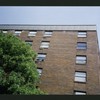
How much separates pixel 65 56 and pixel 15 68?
14.2 ft

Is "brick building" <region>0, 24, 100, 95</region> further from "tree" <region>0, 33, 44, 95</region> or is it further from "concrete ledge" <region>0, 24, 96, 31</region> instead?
"tree" <region>0, 33, 44, 95</region>

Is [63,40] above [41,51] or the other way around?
above

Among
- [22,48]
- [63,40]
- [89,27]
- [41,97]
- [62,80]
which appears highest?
[89,27]

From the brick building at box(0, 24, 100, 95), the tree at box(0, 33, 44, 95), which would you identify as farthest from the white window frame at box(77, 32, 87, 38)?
the tree at box(0, 33, 44, 95)

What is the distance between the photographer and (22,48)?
9.65 metres

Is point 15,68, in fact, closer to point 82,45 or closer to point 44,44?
point 44,44

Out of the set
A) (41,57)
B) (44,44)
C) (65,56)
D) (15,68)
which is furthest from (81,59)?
(15,68)

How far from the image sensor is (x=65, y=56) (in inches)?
499

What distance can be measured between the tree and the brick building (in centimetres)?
218

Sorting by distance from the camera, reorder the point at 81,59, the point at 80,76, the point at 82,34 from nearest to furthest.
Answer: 1. the point at 80,76
2. the point at 81,59
3. the point at 82,34

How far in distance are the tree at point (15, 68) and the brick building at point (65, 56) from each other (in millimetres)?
2181

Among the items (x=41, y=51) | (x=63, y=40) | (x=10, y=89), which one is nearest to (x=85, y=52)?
(x=63, y=40)

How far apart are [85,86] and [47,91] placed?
6.45 ft

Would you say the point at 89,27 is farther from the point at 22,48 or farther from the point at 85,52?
the point at 22,48
